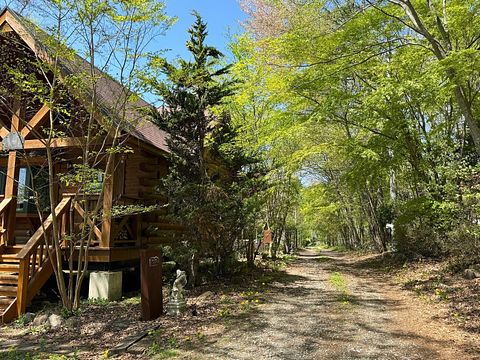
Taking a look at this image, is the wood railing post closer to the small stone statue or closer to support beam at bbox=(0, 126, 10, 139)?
the small stone statue

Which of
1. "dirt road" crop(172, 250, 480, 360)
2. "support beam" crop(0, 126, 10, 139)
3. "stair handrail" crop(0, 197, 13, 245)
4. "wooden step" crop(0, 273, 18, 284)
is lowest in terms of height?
"dirt road" crop(172, 250, 480, 360)

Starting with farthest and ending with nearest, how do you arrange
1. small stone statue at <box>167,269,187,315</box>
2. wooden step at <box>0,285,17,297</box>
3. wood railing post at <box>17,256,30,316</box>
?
1. wooden step at <box>0,285,17,297</box>
2. wood railing post at <box>17,256,30,316</box>
3. small stone statue at <box>167,269,187,315</box>

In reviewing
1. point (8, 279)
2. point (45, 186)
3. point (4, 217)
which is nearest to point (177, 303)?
point (8, 279)

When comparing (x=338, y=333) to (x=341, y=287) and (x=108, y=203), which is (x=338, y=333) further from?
(x=108, y=203)

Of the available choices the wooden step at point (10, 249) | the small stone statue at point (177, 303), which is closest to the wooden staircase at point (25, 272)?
the wooden step at point (10, 249)

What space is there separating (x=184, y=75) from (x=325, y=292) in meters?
6.09

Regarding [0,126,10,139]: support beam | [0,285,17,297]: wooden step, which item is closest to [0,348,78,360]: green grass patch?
[0,285,17,297]: wooden step

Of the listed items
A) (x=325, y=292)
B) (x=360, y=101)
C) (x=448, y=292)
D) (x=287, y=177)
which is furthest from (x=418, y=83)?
(x=287, y=177)

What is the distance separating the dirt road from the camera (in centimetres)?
491

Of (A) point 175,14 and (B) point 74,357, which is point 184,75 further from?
(B) point 74,357

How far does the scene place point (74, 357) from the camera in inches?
205

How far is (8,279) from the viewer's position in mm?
8148

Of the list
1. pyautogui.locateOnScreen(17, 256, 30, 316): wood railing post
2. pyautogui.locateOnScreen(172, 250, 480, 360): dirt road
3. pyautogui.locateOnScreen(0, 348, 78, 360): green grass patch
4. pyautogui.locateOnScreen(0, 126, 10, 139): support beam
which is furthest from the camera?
pyautogui.locateOnScreen(0, 126, 10, 139): support beam

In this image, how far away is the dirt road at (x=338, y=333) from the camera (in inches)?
193
